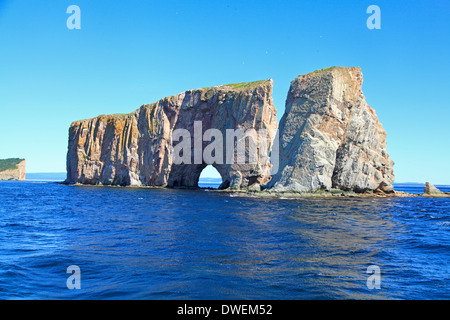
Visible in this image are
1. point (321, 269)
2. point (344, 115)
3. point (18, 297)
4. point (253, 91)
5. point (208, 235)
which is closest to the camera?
point (18, 297)

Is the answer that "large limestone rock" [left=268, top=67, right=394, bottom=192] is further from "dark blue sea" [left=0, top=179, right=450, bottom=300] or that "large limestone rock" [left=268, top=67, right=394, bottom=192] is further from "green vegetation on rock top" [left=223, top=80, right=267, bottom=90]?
"dark blue sea" [left=0, top=179, right=450, bottom=300]

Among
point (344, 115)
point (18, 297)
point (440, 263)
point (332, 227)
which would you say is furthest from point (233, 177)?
point (18, 297)

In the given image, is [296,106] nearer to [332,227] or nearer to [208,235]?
[332,227]

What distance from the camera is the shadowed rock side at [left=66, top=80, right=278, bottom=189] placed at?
213 feet

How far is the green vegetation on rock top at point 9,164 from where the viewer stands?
183 meters

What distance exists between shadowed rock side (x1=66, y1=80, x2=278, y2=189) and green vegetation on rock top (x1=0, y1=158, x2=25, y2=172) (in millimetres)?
105154

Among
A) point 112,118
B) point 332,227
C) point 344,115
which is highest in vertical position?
point 112,118

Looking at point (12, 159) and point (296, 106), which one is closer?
point (296, 106)

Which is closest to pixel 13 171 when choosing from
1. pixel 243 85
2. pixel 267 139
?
pixel 243 85

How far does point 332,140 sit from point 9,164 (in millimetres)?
201933

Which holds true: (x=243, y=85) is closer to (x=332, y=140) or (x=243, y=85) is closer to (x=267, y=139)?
(x=267, y=139)

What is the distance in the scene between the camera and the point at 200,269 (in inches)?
428

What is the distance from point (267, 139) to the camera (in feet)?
215
